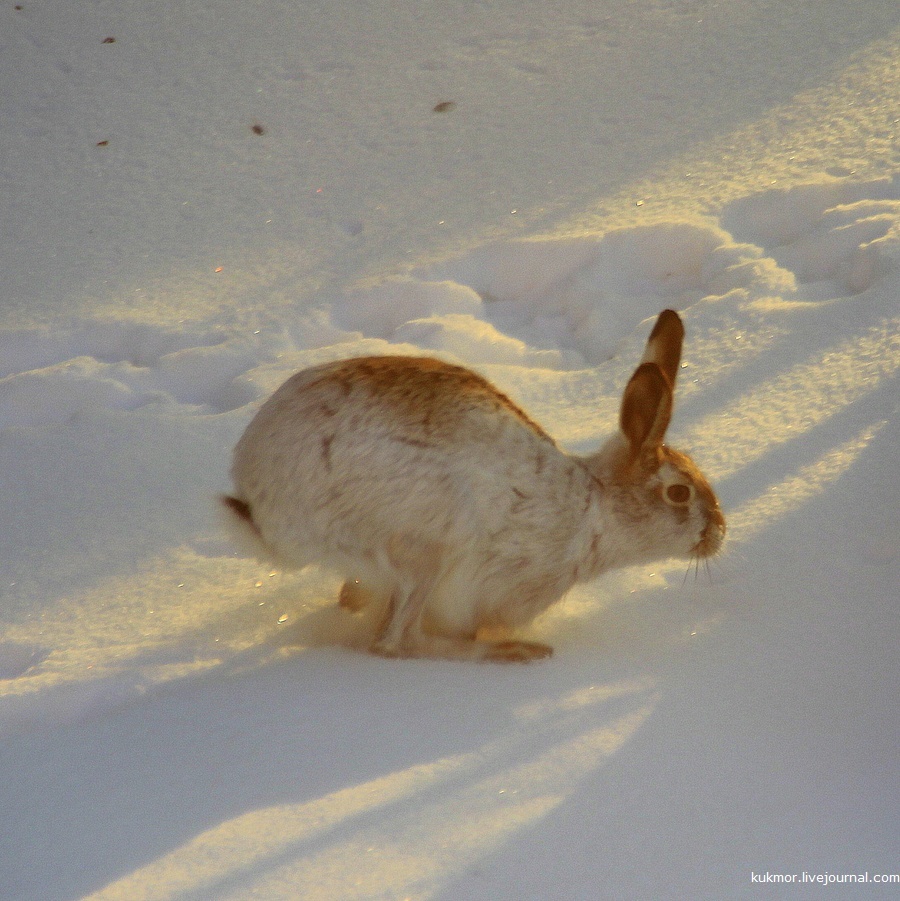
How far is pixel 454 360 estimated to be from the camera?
13.1ft

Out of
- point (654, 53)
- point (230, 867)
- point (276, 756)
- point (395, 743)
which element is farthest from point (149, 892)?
point (654, 53)

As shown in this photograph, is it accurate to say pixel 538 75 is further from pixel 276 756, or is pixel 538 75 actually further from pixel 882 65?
pixel 276 756

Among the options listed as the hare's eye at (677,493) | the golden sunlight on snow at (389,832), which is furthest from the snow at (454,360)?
the hare's eye at (677,493)

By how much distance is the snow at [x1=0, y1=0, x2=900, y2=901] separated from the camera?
7.52 feet

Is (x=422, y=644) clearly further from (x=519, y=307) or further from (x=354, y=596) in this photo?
(x=519, y=307)

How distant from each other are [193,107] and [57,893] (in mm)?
4063

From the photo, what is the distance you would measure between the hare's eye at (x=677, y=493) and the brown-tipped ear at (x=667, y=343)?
0.89 feet

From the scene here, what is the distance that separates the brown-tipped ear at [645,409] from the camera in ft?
9.32

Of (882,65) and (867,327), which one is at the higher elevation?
(882,65)

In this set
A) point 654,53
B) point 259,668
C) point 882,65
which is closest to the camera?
point 259,668

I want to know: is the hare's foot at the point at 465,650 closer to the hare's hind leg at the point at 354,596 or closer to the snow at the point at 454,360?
the snow at the point at 454,360

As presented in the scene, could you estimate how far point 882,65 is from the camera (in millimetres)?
4961

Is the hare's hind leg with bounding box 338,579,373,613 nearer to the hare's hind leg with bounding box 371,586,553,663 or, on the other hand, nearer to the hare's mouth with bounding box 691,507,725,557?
the hare's hind leg with bounding box 371,586,553,663

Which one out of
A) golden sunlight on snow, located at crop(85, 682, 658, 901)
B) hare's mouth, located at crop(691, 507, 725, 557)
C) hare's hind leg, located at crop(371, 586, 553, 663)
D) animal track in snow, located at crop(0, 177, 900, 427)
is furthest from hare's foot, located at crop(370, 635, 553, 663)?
animal track in snow, located at crop(0, 177, 900, 427)
